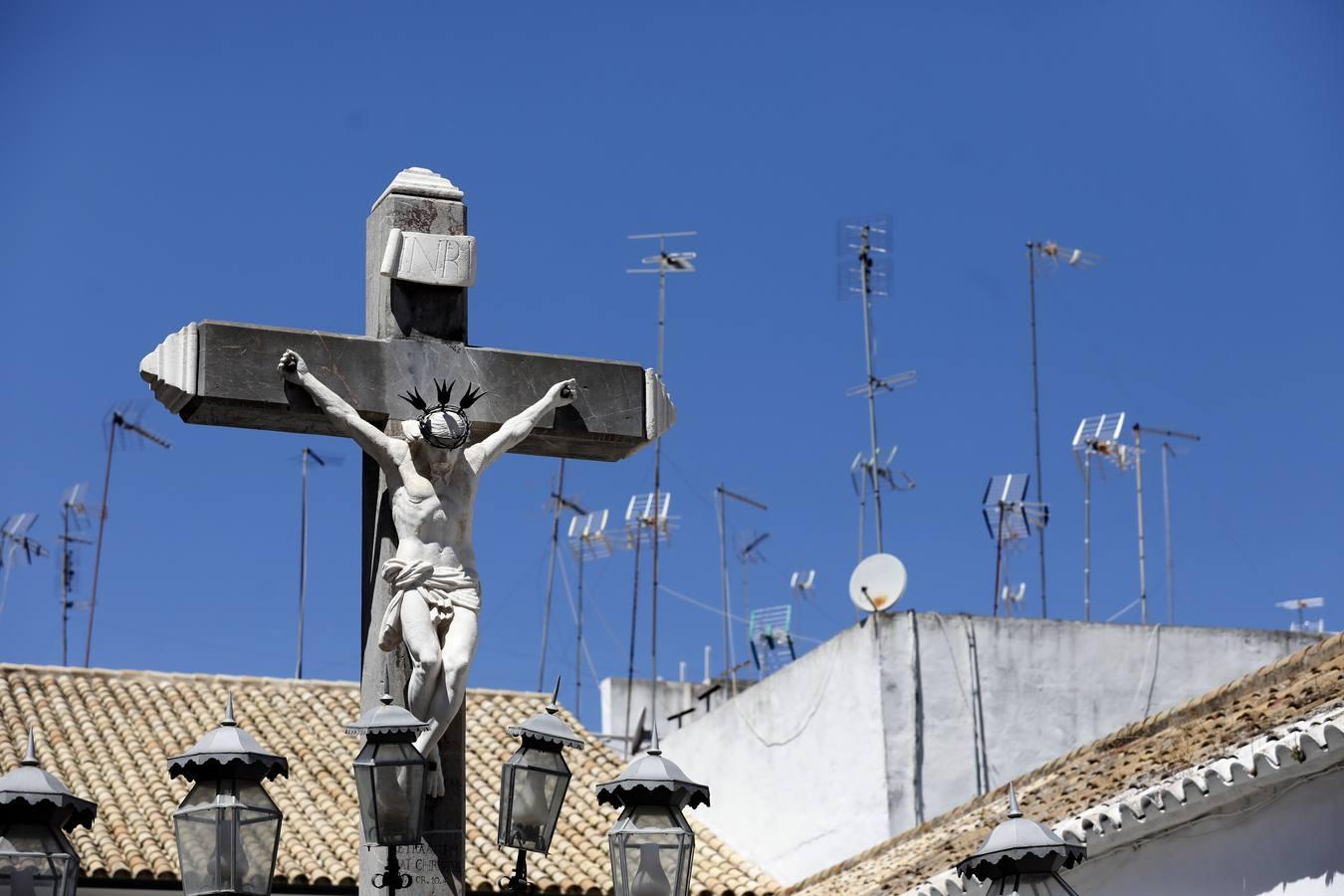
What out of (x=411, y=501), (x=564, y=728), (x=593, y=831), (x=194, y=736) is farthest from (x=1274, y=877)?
(x=194, y=736)

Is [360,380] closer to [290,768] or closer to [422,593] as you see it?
[422,593]

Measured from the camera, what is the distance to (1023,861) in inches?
221

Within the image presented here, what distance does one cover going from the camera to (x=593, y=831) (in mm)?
19625

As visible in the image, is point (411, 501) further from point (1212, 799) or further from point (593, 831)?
point (593, 831)

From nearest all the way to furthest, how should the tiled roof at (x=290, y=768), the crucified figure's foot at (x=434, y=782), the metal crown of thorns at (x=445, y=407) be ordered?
the crucified figure's foot at (x=434, y=782)
the metal crown of thorns at (x=445, y=407)
the tiled roof at (x=290, y=768)

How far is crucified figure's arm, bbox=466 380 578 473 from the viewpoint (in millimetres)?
6305

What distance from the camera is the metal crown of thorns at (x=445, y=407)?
6160 mm

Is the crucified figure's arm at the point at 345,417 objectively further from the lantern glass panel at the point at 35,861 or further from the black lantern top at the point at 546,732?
the lantern glass panel at the point at 35,861

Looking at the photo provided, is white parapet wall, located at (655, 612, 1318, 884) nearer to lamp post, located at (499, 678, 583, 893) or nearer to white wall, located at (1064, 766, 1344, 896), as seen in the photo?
white wall, located at (1064, 766, 1344, 896)

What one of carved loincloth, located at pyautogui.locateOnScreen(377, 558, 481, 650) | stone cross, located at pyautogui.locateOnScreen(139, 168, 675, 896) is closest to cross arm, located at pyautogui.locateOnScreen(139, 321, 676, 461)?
stone cross, located at pyautogui.locateOnScreen(139, 168, 675, 896)

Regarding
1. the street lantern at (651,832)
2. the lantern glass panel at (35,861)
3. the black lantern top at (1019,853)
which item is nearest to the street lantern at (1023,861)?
the black lantern top at (1019,853)

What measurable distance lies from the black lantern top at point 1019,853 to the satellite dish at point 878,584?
14279 millimetres

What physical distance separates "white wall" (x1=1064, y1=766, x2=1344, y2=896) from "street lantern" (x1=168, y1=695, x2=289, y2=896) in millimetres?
7528

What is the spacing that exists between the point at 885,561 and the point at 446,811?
14544 mm
